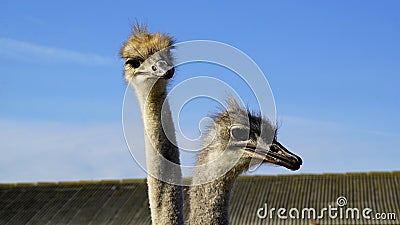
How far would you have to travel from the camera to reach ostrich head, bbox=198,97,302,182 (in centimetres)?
625

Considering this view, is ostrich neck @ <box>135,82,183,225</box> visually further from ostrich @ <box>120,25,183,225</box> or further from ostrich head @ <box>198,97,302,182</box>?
ostrich head @ <box>198,97,302,182</box>

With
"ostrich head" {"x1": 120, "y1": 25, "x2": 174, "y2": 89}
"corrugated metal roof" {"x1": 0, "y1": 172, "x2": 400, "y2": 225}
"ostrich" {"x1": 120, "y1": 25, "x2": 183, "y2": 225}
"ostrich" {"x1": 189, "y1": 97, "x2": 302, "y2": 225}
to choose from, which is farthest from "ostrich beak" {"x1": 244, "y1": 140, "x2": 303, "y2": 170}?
"corrugated metal roof" {"x1": 0, "y1": 172, "x2": 400, "y2": 225}

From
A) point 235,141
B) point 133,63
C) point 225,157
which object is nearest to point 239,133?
point 235,141

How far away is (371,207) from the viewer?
25219mm

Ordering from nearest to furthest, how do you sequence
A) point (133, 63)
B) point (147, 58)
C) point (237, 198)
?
point (147, 58) → point (133, 63) → point (237, 198)

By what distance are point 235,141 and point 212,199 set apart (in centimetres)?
41

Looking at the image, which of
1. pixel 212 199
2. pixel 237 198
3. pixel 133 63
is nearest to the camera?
pixel 133 63

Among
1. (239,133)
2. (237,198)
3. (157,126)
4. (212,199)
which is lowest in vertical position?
(237,198)

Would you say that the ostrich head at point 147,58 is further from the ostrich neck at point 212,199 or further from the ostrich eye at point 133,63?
the ostrich neck at point 212,199

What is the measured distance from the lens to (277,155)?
609cm

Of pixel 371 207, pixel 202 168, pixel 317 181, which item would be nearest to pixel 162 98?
pixel 202 168

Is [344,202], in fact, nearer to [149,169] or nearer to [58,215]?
[58,215]

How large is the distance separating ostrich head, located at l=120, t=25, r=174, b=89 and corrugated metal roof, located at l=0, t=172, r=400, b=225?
18432 mm

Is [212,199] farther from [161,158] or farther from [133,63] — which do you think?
[133,63]
